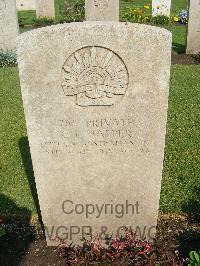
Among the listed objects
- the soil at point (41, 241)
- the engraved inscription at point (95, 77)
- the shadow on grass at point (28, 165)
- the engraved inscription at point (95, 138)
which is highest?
the engraved inscription at point (95, 77)

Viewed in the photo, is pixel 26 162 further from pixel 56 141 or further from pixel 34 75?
pixel 34 75

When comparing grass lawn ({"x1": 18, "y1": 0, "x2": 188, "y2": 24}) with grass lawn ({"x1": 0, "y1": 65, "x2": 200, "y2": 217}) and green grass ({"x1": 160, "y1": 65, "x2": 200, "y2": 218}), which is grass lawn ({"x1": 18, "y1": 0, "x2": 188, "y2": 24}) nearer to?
grass lawn ({"x1": 0, "y1": 65, "x2": 200, "y2": 217})

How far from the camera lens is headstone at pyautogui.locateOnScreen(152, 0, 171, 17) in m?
16.3

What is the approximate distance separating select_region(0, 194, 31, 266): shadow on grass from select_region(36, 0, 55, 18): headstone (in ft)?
47.5

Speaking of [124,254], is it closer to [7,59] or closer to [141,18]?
[7,59]

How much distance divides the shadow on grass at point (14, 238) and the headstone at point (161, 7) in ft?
46.4

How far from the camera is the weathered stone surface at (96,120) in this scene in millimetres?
2721

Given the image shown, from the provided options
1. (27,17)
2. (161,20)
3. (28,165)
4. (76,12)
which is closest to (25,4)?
(27,17)

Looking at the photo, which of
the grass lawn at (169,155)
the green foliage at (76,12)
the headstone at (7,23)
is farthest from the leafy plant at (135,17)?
the grass lawn at (169,155)

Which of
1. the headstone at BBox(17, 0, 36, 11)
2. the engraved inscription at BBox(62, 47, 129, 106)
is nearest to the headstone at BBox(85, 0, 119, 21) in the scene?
the engraved inscription at BBox(62, 47, 129, 106)

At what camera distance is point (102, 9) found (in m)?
11.1

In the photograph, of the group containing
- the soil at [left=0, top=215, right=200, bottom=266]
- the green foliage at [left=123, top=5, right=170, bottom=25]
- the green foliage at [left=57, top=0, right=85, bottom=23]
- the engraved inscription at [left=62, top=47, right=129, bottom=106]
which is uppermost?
the engraved inscription at [left=62, top=47, right=129, bottom=106]

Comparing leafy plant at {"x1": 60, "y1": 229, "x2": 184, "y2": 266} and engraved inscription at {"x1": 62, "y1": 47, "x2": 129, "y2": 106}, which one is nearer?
engraved inscription at {"x1": 62, "y1": 47, "x2": 129, "y2": 106}

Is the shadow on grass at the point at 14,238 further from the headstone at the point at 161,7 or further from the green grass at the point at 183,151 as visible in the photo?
the headstone at the point at 161,7
